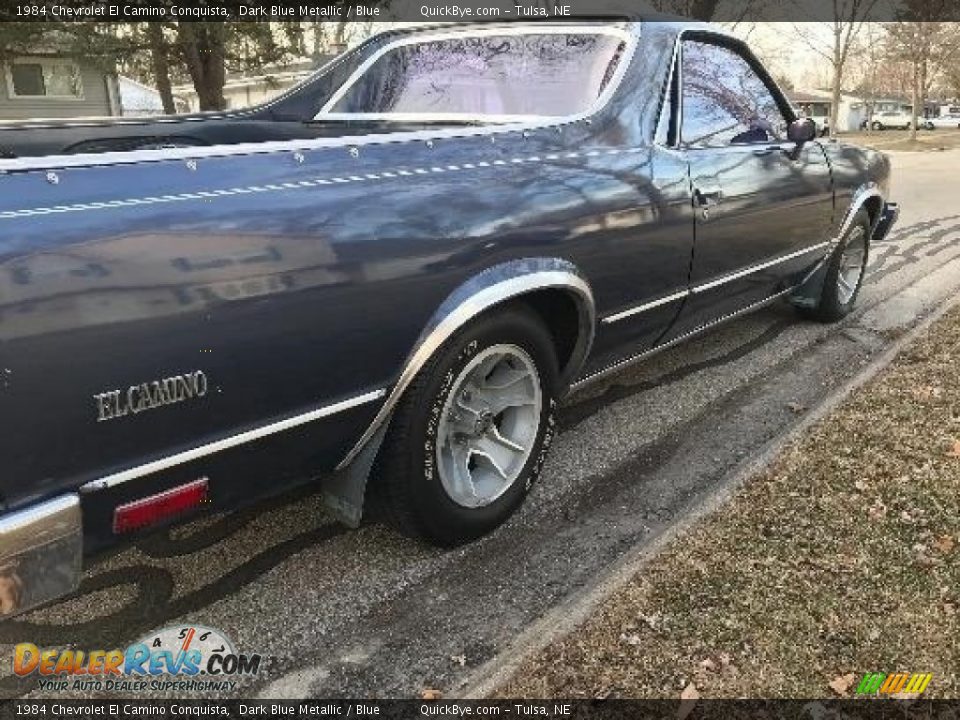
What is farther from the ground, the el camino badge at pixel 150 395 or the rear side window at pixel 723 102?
the rear side window at pixel 723 102

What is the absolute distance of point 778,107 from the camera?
4.32 m

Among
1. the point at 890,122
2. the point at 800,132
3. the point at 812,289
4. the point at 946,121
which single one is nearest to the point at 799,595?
the point at 800,132

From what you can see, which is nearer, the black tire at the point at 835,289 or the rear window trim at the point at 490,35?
the rear window trim at the point at 490,35

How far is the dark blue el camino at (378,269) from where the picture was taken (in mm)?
1708

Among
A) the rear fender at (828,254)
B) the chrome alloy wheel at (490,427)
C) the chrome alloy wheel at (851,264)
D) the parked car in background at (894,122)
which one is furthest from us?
the parked car in background at (894,122)

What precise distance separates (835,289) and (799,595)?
10.2ft

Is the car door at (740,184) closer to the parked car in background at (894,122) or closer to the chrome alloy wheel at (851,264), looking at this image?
the chrome alloy wheel at (851,264)

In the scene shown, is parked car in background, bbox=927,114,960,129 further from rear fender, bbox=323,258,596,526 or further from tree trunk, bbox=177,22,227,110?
rear fender, bbox=323,258,596,526

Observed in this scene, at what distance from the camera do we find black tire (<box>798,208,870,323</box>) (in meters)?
4.95

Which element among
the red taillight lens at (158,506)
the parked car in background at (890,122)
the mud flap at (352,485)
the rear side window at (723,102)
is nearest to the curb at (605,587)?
the mud flap at (352,485)

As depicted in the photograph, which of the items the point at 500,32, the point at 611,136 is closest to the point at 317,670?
the point at 611,136

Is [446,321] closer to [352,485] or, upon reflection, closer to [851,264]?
[352,485]

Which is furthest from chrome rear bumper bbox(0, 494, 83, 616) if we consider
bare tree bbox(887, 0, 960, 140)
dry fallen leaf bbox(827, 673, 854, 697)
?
bare tree bbox(887, 0, 960, 140)

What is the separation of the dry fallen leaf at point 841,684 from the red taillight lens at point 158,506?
162cm
